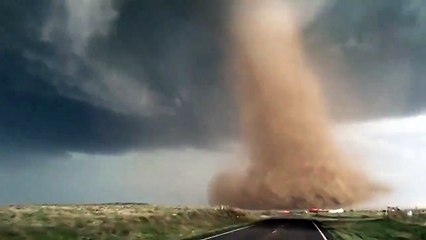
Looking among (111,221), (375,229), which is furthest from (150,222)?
(375,229)

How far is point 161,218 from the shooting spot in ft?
74.0

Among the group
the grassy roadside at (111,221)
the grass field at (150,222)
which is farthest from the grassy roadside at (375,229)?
the grassy roadside at (111,221)

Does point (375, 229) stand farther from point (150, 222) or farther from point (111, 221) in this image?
point (111, 221)

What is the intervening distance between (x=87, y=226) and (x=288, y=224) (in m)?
11.4

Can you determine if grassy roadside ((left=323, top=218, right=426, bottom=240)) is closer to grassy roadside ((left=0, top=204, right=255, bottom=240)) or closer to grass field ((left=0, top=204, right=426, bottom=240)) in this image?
grass field ((left=0, top=204, right=426, bottom=240))

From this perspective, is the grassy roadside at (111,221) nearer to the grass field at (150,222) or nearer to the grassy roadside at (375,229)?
the grass field at (150,222)

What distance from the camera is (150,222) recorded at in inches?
859

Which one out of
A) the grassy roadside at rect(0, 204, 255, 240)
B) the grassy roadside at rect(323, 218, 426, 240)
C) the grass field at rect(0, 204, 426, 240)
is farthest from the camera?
the grassy roadside at rect(323, 218, 426, 240)

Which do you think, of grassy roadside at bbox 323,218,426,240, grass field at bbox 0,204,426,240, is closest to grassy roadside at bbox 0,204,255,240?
grass field at bbox 0,204,426,240

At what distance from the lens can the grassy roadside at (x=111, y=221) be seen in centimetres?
1733

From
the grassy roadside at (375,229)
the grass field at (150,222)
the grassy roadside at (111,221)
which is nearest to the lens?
the grassy roadside at (111,221)

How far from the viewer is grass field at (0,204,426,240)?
57.8 ft

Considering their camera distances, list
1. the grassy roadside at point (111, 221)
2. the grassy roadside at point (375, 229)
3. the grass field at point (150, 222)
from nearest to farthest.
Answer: the grassy roadside at point (111, 221)
the grass field at point (150, 222)
the grassy roadside at point (375, 229)

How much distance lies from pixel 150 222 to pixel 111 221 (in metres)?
2.01
